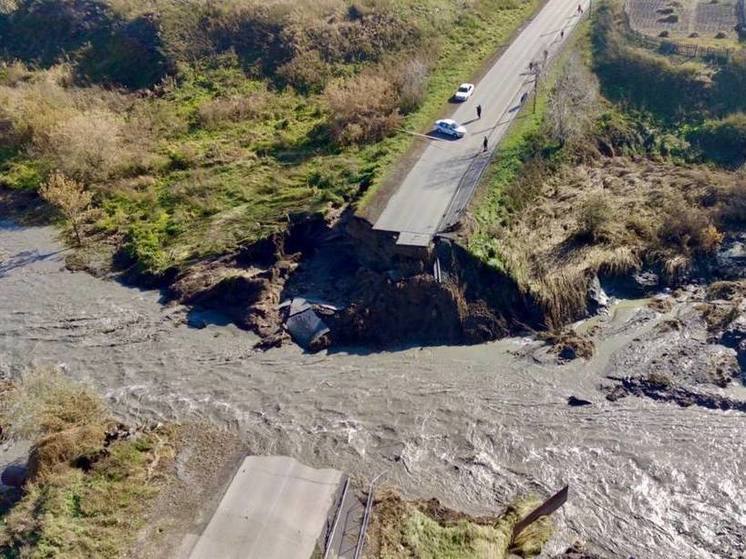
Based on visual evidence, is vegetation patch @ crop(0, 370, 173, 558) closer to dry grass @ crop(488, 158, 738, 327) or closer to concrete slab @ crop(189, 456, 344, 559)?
concrete slab @ crop(189, 456, 344, 559)

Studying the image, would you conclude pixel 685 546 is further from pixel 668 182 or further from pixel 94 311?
pixel 94 311

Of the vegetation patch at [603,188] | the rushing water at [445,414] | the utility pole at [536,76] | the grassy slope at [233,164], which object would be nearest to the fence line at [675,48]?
the vegetation patch at [603,188]

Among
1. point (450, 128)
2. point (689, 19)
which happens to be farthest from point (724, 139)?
point (689, 19)

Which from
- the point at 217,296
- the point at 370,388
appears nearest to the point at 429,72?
the point at 217,296

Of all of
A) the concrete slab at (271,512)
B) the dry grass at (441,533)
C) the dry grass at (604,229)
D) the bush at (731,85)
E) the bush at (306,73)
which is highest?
the bush at (306,73)

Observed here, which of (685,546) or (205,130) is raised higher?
(205,130)

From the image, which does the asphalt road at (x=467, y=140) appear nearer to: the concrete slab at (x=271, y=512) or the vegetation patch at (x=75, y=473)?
the concrete slab at (x=271, y=512)

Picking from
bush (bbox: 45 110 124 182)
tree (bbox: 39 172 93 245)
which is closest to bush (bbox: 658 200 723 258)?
tree (bbox: 39 172 93 245)
